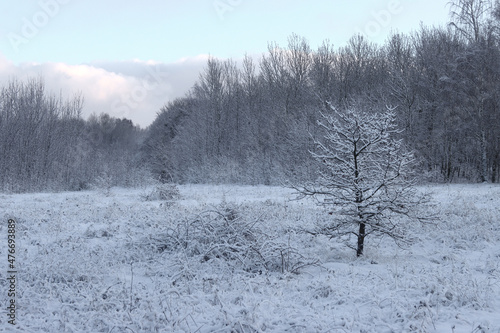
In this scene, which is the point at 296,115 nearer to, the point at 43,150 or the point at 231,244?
the point at 43,150

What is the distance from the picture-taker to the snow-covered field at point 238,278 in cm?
487

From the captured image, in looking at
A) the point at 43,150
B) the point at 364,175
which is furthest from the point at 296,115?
the point at 364,175

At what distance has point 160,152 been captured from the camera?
4716cm

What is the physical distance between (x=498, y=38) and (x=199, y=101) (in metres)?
28.2

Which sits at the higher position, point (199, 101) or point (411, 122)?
point (199, 101)

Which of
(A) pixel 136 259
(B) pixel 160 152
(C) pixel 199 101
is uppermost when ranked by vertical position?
(C) pixel 199 101

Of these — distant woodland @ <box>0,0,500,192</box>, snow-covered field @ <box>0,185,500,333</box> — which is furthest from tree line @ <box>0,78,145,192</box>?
snow-covered field @ <box>0,185,500,333</box>

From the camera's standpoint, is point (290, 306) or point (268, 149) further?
point (268, 149)

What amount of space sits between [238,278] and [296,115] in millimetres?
31036

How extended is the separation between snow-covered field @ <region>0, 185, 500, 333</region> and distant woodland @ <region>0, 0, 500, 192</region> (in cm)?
1274

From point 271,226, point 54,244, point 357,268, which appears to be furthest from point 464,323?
point 54,244

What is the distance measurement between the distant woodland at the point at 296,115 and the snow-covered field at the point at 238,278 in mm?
12739

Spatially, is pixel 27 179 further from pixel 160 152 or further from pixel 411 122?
pixel 411 122

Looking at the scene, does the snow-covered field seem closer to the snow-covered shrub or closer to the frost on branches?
the snow-covered shrub
